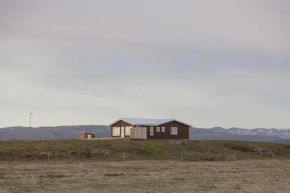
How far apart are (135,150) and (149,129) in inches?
801

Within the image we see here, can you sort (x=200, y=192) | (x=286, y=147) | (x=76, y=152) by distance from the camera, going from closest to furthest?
(x=200, y=192)
(x=76, y=152)
(x=286, y=147)

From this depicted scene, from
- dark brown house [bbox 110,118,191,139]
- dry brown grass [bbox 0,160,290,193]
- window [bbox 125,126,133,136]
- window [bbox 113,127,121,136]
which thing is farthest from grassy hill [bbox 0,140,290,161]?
dry brown grass [bbox 0,160,290,193]

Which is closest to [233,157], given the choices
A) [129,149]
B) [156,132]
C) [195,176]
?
[129,149]

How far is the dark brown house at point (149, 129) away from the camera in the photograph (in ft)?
313

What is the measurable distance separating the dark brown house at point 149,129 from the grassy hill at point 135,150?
444 inches

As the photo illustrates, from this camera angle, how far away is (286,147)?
91.7 meters

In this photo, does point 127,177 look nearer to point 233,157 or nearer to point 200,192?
point 200,192

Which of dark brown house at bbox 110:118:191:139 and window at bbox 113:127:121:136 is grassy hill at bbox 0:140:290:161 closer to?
dark brown house at bbox 110:118:191:139

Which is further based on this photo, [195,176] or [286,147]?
[286,147]

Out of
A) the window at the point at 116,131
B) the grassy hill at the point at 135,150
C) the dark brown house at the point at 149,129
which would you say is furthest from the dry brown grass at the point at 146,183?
the window at the point at 116,131

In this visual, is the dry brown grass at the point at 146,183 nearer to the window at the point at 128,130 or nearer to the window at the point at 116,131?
the window at the point at 128,130

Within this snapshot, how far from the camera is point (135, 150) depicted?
77125mm

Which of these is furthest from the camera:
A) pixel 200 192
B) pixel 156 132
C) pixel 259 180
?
pixel 156 132

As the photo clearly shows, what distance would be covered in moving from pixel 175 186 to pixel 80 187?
6.67 m
